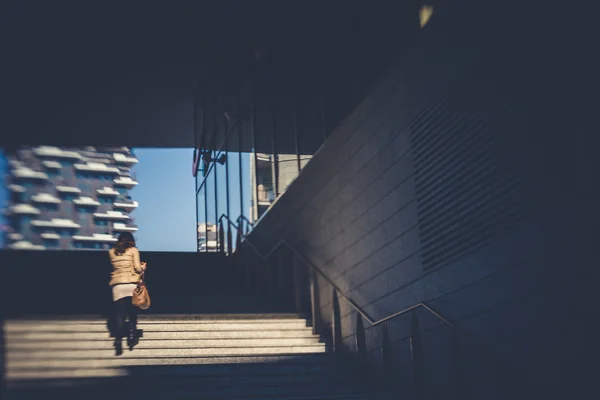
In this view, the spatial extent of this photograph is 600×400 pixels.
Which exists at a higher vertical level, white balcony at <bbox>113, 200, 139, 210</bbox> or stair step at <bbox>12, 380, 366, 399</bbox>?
white balcony at <bbox>113, 200, 139, 210</bbox>

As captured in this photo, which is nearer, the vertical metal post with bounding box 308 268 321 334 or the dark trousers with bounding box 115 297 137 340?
the dark trousers with bounding box 115 297 137 340

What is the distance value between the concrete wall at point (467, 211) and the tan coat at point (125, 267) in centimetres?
256

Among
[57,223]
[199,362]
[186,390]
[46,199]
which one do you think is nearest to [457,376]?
[186,390]

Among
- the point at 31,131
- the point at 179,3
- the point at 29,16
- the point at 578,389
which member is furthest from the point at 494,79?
the point at 31,131

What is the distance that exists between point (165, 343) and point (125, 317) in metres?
0.59

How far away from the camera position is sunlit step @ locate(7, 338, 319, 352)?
8.98m

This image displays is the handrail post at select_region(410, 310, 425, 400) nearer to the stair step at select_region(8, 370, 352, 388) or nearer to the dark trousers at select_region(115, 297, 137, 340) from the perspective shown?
the stair step at select_region(8, 370, 352, 388)

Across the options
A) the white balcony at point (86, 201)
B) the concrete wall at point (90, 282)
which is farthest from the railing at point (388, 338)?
the white balcony at point (86, 201)

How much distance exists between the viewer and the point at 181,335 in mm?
9781

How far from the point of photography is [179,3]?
43.9 ft

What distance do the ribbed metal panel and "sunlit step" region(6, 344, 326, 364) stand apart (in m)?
2.44

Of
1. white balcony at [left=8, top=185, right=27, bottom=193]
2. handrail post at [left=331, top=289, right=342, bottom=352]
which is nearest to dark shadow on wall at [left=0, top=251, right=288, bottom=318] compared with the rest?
white balcony at [left=8, top=185, right=27, bottom=193]

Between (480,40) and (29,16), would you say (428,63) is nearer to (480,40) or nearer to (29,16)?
(480,40)

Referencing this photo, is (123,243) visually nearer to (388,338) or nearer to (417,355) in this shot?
(388,338)
